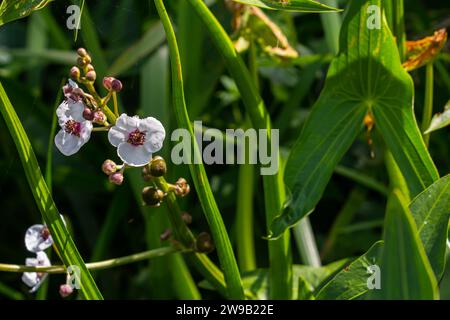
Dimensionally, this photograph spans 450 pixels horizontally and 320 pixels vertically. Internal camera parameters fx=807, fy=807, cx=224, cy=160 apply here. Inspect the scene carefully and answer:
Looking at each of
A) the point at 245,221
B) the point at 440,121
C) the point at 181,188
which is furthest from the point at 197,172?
the point at 245,221

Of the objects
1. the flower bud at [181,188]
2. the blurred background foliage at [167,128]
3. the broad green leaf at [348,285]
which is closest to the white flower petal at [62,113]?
the flower bud at [181,188]

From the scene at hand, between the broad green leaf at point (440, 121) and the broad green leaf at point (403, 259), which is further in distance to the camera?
the broad green leaf at point (440, 121)

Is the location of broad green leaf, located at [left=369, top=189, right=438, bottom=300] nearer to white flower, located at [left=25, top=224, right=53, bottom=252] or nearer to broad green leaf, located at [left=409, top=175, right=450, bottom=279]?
broad green leaf, located at [left=409, top=175, right=450, bottom=279]

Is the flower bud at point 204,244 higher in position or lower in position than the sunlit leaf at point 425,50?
lower

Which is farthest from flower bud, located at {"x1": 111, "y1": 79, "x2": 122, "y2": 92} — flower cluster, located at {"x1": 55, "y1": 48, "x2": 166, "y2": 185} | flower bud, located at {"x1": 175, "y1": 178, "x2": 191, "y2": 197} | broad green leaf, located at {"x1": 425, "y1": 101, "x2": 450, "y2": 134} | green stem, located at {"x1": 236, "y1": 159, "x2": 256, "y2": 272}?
green stem, located at {"x1": 236, "y1": 159, "x2": 256, "y2": 272}

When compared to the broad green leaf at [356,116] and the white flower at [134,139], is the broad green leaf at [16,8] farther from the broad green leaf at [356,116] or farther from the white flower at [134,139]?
the broad green leaf at [356,116]

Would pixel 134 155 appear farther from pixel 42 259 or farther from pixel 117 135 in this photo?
→ pixel 42 259

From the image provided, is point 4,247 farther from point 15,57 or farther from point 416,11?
point 416,11
